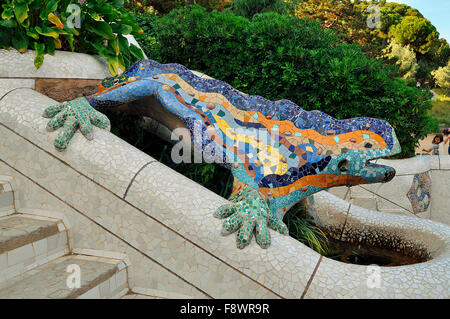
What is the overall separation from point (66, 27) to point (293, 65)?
3.02 meters

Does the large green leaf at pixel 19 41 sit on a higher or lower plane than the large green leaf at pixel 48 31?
lower

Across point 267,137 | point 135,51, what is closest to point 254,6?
point 135,51

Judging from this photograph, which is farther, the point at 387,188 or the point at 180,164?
the point at 387,188

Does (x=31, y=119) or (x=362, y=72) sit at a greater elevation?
(x=362, y=72)

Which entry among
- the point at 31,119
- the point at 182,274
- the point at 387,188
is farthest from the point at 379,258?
the point at 31,119

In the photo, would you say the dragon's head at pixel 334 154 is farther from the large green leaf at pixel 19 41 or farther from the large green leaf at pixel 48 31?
the large green leaf at pixel 19 41

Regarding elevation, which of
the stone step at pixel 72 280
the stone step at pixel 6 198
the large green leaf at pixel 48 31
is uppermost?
the large green leaf at pixel 48 31

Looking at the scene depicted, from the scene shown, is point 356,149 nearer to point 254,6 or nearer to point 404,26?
point 254,6

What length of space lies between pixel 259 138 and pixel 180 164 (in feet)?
4.23

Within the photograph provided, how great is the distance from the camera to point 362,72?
525cm

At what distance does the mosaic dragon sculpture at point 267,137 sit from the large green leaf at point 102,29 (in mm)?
904

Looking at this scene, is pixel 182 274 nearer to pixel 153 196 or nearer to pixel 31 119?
pixel 153 196

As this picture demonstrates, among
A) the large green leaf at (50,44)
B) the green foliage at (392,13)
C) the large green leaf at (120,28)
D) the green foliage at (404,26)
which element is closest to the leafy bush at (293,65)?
the large green leaf at (120,28)

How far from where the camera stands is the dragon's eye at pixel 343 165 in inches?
117
